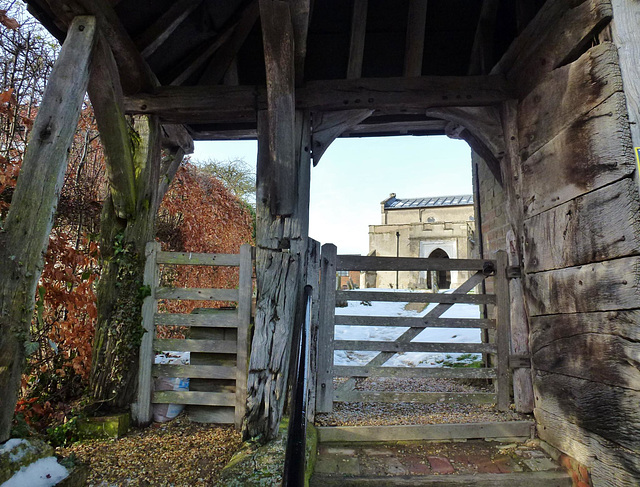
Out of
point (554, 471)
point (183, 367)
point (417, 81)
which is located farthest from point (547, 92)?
point (183, 367)

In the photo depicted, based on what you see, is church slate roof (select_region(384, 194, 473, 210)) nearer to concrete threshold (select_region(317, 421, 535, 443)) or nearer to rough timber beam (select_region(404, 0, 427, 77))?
rough timber beam (select_region(404, 0, 427, 77))

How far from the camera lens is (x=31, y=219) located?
2.01 meters

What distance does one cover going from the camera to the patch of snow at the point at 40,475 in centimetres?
183

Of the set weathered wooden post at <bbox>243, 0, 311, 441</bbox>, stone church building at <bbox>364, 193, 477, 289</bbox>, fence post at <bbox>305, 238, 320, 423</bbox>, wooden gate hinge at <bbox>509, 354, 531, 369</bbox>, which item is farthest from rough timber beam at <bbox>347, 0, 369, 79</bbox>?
stone church building at <bbox>364, 193, 477, 289</bbox>

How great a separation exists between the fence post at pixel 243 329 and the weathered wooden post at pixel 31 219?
147cm

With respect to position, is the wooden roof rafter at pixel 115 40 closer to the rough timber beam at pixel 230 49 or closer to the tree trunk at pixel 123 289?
the tree trunk at pixel 123 289

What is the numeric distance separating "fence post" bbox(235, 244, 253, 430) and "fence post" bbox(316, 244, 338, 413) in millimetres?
621

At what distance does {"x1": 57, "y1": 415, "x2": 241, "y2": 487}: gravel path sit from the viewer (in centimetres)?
238

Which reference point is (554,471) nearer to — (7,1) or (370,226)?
(7,1)

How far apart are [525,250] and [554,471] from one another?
155 centimetres

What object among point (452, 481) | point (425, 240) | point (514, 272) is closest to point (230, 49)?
point (514, 272)

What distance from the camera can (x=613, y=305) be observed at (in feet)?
6.90

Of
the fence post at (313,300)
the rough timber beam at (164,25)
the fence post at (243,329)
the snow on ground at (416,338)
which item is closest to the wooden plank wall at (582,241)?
the fence post at (313,300)

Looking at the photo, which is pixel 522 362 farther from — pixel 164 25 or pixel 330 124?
pixel 164 25
